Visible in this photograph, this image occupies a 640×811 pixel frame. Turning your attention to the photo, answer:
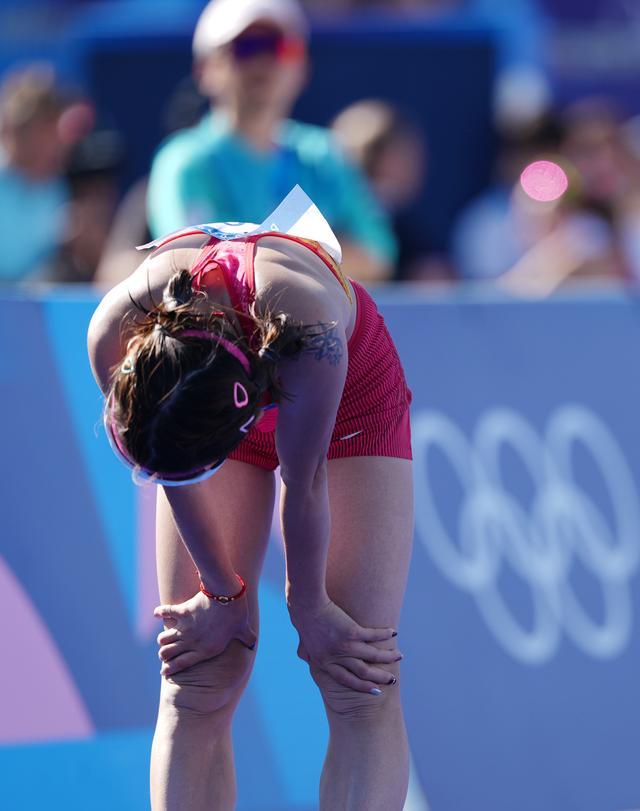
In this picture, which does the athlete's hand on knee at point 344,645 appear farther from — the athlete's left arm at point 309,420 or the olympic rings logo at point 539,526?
the olympic rings logo at point 539,526

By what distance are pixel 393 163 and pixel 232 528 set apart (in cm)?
379

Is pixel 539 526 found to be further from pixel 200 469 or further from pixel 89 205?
pixel 89 205

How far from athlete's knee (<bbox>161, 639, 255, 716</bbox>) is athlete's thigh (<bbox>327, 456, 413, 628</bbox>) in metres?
0.27

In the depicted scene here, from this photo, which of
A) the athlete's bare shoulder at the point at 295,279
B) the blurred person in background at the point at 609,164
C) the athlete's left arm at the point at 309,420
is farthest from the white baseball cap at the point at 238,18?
the blurred person in background at the point at 609,164

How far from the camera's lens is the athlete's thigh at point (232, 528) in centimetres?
275

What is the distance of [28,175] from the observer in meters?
6.19

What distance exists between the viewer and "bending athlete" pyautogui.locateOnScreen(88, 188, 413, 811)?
2285 mm

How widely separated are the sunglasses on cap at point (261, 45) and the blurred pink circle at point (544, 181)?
2396 mm

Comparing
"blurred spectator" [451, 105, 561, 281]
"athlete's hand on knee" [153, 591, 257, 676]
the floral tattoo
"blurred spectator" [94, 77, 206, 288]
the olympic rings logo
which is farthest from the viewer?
"blurred spectator" [451, 105, 561, 281]

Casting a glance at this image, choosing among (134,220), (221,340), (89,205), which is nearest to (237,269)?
(221,340)

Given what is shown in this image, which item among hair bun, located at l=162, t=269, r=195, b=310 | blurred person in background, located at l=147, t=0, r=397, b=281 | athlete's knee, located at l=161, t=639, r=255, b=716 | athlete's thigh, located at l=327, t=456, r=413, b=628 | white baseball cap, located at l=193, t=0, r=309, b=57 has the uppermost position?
white baseball cap, located at l=193, t=0, r=309, b=57

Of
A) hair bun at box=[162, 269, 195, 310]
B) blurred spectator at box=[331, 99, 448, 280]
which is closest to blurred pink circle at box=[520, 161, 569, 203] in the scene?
blurred spectator at box=[331, 99, 448, 280]

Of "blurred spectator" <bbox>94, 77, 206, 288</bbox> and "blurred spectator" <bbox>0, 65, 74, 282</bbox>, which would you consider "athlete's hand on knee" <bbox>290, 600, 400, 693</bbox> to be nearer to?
"blurred spectator" <bbox>94, 77, 206, 288</bbox>

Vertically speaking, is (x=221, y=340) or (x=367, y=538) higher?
(x=221, y=340)
